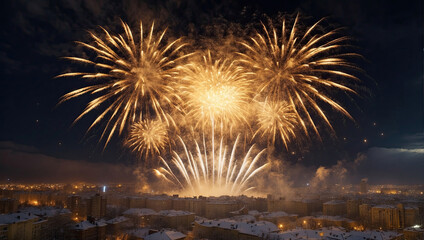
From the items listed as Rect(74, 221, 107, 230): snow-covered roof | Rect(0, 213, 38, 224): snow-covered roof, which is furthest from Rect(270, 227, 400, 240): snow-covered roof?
Rect(0, 213, 38, 224): snow-covered roof

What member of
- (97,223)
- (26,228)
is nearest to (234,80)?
(97,223)

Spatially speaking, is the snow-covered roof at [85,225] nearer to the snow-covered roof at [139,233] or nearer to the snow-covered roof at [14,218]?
the snow-covered roof at [139,233]

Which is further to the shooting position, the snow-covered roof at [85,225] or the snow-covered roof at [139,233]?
the snow-covered roof at [139,233]

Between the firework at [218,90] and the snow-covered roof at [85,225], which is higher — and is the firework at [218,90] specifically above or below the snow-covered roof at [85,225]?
above

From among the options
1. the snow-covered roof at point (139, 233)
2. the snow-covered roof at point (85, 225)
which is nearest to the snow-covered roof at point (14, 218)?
the snow-covered roof at point (85, 225)

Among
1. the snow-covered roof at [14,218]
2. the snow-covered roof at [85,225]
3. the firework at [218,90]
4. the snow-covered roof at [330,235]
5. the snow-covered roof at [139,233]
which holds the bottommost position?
the snow-covered roof at [139,233]

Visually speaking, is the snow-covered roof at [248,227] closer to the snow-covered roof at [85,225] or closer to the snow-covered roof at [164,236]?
the snow-covered roof at [164,236]

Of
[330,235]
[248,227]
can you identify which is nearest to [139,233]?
[248,227]

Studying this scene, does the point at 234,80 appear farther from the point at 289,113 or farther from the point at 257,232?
the point at 257,232

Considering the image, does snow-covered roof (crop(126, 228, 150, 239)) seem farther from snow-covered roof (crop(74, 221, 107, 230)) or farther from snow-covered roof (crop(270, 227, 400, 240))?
snow-covered roof (crop(270, 227, 400, 240))

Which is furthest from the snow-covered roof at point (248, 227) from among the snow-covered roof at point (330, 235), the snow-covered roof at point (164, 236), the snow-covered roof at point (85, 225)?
the snow-covered roof at point (85, 225)

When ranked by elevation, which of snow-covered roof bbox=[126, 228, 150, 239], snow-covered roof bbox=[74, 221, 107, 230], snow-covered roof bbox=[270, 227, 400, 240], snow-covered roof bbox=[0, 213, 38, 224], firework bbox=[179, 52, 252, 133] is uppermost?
firework bbox=[179, 52, 252, 133]
